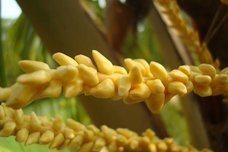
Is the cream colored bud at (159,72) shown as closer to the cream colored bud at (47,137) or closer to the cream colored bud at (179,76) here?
the cream colored bud at (179,76)

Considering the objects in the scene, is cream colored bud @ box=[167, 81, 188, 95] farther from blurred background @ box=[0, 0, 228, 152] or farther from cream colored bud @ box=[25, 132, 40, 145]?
blurred background @ box=[0, 0, 228, 152]

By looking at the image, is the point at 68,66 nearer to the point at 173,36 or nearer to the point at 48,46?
the point at 48,46

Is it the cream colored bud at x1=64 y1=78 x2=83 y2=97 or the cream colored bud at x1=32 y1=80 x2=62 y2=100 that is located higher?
the cream colored bud at x1=32 y1=80 x2=62 y2=100

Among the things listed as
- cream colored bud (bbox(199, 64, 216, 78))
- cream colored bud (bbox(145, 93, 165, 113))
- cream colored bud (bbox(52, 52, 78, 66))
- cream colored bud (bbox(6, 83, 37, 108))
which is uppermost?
cream colored bud (bbox(6, 83, 37, 108))

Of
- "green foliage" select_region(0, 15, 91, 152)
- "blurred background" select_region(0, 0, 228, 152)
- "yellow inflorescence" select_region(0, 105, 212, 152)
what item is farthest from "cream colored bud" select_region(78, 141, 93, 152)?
"green foliage" select_region(0, 15, 91, 152)

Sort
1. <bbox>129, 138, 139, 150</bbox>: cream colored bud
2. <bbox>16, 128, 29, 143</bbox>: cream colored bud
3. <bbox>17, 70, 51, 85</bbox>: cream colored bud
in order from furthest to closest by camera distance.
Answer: <bbox>129, 138, 139, 150</bbox>: cream colored bud, <bbox>16, 128, 29, 143</bbox>: cream colored bud, <bbox>17, 70, 51, 85</bbox>: cream colored bud

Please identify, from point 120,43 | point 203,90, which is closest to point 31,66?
point 203,90

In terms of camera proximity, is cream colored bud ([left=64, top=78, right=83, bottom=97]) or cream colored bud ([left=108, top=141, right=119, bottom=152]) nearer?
cream colored bud ([left=64, top=78, right=83, bottom=97])
